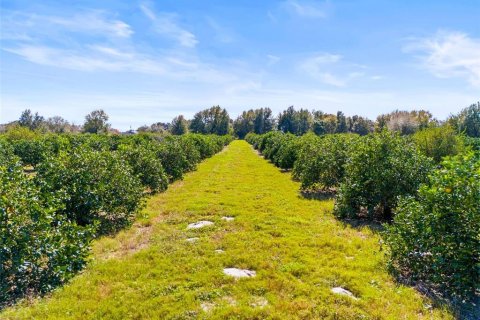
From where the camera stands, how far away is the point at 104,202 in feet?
29.2

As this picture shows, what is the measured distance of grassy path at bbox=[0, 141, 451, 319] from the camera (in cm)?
477

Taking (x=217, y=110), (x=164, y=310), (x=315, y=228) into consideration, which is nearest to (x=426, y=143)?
(x=315, y=228)

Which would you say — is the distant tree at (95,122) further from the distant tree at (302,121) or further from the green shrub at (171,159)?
the green shrub at (171,159)

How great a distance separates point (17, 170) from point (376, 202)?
956cm

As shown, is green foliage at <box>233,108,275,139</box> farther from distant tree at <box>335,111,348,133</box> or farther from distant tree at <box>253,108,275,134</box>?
distant tree at <box>335,111,348,133</box>

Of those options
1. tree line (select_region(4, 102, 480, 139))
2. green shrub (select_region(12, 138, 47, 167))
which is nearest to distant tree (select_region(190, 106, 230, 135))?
tree line (select_region(4, 102, 480, 139))

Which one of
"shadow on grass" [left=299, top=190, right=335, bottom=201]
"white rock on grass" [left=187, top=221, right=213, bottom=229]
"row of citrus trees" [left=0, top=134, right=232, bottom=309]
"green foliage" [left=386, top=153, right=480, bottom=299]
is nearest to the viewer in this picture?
"green foliage" [left=386, top=153, right=480, bottom=299]

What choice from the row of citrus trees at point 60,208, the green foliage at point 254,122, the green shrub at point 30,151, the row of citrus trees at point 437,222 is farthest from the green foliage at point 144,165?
the green foliage at point 254,122

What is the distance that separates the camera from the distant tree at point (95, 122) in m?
82.4

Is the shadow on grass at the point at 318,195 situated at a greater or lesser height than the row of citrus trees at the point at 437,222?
lesser

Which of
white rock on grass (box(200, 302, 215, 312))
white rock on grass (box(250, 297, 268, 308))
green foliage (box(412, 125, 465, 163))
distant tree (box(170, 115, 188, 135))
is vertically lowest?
white rock on grass (box(200, 302, 215, 312))

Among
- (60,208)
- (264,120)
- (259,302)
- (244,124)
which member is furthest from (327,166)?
(244,124)

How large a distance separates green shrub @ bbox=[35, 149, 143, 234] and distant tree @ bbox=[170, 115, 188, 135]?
267 ft

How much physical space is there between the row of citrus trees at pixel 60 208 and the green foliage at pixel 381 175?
23.2ft
